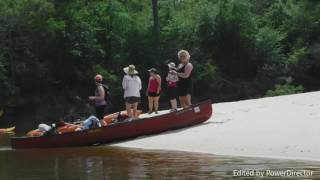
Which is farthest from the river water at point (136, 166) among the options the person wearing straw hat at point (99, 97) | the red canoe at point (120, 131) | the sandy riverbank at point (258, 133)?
the person wearing straw hat at point (99, 97)

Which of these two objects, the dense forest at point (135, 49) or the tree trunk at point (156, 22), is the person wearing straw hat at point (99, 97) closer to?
the dense forest at point (135, 49)

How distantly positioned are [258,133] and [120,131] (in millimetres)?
4074

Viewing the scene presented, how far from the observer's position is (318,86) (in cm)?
3972

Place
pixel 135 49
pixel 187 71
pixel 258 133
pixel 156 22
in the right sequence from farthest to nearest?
1. pixel 156 22
2. pixel 135 49
3. pixel 187 71
4. pixel 258 133

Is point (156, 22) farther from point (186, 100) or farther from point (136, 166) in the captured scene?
point (136, 166)

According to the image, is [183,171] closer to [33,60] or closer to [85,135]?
[85,135]

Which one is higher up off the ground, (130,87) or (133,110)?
(130,87)

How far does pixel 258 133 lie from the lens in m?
15.9

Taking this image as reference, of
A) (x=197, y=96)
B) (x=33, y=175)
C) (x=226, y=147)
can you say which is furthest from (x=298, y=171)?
(x=197, y=96)

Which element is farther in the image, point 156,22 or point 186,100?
point 156,22

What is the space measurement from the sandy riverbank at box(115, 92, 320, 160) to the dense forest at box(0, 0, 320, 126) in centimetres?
1920

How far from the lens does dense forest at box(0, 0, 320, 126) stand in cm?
3862

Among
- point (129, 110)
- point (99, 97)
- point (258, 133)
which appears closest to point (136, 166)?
point (258, 133)

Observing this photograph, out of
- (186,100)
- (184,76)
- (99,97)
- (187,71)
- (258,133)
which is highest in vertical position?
(187,71)
